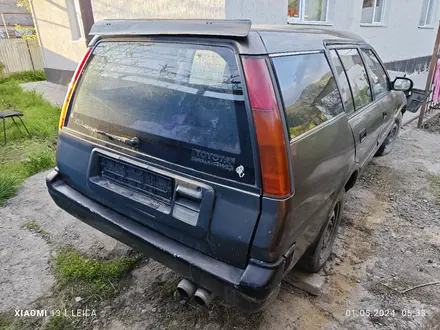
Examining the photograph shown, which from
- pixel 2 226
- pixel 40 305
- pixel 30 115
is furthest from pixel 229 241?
pixel 30 115

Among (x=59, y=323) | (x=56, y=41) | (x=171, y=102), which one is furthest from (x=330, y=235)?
(x=56, y=41)

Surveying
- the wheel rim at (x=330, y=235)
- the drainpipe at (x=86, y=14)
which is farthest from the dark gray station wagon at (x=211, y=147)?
the drainpipe at (x=86, y=14)

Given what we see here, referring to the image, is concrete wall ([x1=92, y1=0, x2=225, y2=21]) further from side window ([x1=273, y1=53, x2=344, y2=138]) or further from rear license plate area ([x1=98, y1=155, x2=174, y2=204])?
rear license plate area ([x1=98, y1=155, x2=174, y2=204])

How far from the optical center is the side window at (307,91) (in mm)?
1658

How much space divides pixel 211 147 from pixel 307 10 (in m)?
6.27

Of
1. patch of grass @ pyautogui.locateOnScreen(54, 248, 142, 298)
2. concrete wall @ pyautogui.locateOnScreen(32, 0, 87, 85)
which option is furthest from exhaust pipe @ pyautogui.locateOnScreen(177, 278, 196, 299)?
concrete wall @ pyautogui.locateOnScreen(32, 0, 87, 85)

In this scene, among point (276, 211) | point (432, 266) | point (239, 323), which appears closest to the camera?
point (276, 211)

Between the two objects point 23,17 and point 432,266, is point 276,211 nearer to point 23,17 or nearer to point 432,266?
point 432,266

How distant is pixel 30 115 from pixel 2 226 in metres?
4.32

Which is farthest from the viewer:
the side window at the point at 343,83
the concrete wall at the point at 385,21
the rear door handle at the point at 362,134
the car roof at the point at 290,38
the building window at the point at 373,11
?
the building window at the point at 373,11

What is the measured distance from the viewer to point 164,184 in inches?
70.5

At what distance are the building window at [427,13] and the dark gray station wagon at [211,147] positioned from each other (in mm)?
12084

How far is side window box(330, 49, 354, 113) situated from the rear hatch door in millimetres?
1173

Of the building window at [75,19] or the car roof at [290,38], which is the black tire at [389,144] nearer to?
the car roof at [290,38]
